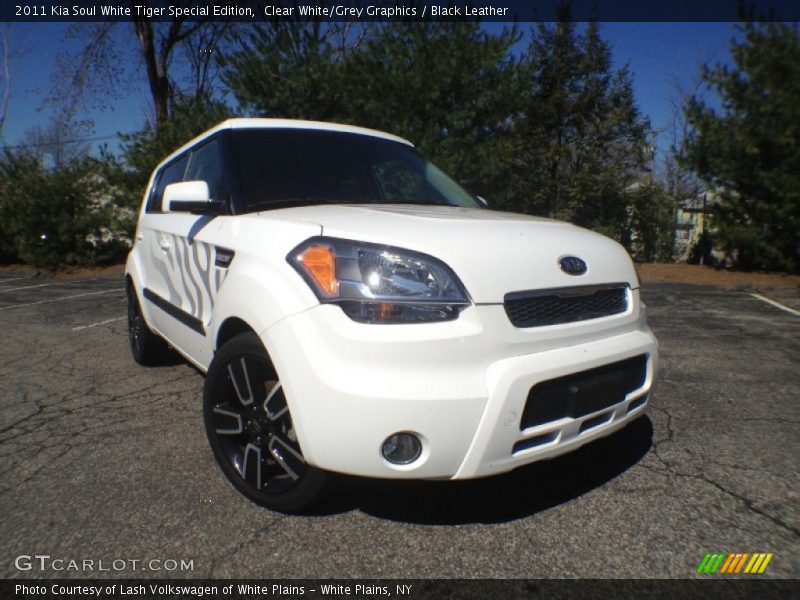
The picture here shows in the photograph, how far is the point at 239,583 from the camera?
185 centimetres

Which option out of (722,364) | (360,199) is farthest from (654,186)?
(360,199)

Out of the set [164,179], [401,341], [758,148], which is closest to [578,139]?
[758,148]

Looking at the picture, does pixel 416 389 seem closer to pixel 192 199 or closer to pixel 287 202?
pixel 287 202

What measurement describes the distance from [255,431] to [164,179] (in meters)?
2.95

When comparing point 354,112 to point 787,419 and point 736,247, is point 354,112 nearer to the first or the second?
point 736,247

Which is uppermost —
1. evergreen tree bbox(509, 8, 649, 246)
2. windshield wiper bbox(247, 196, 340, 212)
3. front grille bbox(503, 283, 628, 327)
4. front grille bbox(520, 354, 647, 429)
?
evergreen tree bbox(509, 8, 649, 246)

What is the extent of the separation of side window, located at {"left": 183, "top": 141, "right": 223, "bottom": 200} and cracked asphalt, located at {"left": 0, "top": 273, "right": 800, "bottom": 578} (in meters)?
1.42

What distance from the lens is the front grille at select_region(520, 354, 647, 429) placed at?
75.3 inches

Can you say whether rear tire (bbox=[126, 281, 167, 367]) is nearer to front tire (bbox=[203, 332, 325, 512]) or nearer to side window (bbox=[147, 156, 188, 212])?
side window (bbox=[147, 156, 188, 212])

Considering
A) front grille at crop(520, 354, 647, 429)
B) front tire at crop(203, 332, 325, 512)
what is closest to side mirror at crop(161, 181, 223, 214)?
front tire at crop(203, 332, 325, 512)

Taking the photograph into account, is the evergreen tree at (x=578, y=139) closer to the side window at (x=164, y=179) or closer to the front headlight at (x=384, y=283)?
the side window at (x=164, y=179)

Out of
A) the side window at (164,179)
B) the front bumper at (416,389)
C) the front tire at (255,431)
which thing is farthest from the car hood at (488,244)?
the side window at (164,179)

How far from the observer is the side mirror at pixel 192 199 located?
258 cm

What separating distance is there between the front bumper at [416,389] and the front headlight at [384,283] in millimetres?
44
